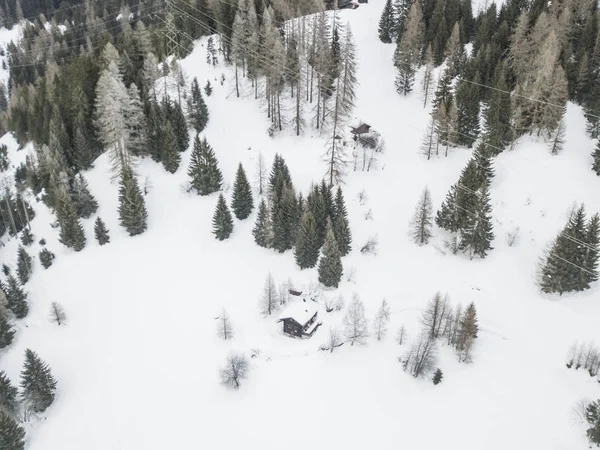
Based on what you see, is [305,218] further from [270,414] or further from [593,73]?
[593,73]

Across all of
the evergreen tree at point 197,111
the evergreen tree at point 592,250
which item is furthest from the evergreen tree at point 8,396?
the evergreen tree at point 592,250

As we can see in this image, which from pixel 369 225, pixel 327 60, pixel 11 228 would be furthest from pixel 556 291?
pixel 11 228

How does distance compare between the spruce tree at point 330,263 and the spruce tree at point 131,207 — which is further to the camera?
the spruce tree at point 131,207

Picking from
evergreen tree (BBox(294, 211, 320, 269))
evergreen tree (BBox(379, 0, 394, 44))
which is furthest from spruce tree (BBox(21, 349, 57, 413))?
evergreen tree (BBox(379, 0, 394, 44))

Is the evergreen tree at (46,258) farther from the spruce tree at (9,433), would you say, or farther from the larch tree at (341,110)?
the larch tree at (341,110)

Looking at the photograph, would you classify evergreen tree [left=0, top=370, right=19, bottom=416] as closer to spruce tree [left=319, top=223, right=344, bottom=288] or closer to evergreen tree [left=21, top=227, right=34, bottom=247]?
evergreen tree [left=21, top=227, right=34, bottom=247]

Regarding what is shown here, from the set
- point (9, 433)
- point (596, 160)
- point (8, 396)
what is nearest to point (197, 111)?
point (8, 396)
